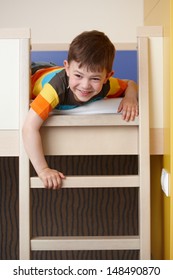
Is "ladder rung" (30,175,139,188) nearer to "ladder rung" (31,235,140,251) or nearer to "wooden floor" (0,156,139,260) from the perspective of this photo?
"ladder rung" (31,235,140,251)

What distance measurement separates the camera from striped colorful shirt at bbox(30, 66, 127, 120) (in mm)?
1545

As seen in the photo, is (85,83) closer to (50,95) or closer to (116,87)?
(50,95)

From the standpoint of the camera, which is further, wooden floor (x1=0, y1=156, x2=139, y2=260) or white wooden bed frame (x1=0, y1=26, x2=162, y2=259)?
wooden floor (x1=0, y1=156, x2=139, y2=260)

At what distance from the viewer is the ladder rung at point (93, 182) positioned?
5.19 ft

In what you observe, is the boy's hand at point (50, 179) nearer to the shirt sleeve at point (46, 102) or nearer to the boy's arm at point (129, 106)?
the shirt sleeve at point (46, 102)

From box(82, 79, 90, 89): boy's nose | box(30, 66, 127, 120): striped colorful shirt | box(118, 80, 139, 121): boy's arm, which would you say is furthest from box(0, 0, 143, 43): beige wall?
box(82, 79, 90, 89): boy's nose

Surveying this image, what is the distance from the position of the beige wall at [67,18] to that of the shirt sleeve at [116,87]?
1.51m

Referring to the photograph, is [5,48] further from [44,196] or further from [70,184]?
[44,196]

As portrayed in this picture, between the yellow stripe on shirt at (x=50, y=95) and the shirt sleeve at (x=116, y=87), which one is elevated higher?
the shirt sleeve at (x=116, y=87)

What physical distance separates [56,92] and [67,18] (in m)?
1.75

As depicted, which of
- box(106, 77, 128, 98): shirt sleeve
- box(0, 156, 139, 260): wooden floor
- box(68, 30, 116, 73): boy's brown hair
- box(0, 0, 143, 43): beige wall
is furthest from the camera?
box(0, 0, 143, 43): beige wall

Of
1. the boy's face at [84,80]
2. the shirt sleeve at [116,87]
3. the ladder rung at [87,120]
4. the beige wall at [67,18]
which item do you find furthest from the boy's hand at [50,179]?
the beige wall at [67,18]

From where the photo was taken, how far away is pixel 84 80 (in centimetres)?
153
